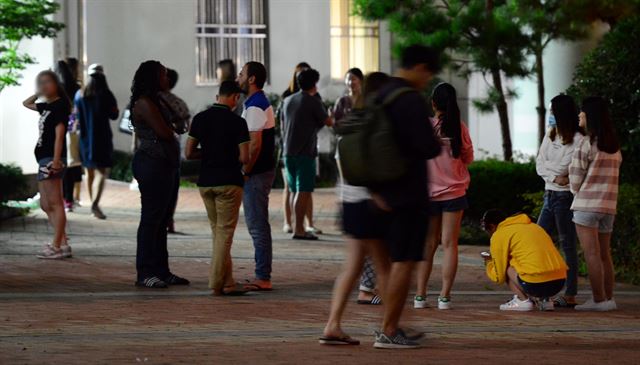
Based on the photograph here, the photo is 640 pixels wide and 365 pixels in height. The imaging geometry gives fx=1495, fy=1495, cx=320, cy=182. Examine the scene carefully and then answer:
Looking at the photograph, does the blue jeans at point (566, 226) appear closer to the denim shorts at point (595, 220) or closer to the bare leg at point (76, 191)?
the denim shorts at point (595, 220)

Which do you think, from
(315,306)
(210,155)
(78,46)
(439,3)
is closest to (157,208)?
(210,155)

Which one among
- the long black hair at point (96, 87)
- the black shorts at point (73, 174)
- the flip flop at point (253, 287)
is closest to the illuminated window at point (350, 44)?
the black shorts at point (73, 174)

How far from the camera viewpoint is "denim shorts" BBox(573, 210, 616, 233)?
11313 mm

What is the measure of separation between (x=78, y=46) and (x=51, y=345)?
1672cm

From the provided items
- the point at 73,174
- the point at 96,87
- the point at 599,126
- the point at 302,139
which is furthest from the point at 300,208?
the point at 599,126

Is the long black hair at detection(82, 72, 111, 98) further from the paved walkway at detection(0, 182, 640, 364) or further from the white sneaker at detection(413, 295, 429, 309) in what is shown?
the white sneaker at detection(413, 295, 429, 309)

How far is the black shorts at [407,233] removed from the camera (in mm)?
8797

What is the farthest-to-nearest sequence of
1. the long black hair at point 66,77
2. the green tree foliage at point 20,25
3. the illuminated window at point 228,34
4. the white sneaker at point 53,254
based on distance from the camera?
1. the illuminated window at point 228,34
2. the green tree foliage at point 20,25
3. the long black hair at point 66,77
4. the white sneaker at point 53,254

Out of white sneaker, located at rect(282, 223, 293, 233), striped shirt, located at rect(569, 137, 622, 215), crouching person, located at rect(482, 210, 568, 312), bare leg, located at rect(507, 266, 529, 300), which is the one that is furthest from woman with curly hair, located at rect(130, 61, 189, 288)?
white sneaker, located at rect(282, 223, 293, 233)

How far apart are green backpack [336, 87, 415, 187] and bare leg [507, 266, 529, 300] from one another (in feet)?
9.56

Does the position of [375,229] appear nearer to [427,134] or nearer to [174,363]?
[427,134]

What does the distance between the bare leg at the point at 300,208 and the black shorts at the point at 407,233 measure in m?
7.57

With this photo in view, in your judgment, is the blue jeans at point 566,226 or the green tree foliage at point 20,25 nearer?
the blue jeans at point 566,226

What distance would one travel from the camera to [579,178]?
11266 millimetres
